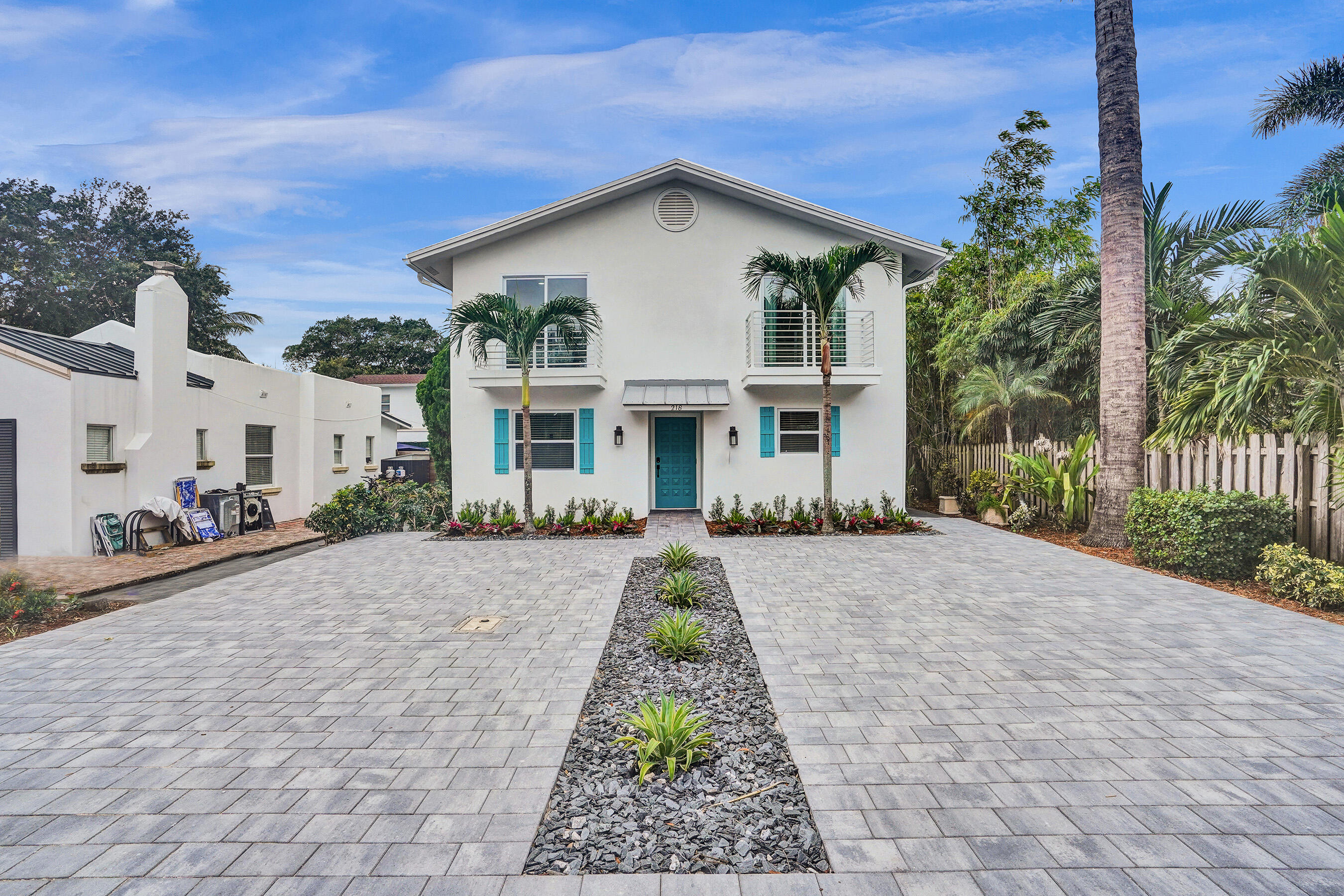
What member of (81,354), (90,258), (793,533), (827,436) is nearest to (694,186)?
(827,436)

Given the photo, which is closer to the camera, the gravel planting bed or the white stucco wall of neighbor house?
the gravel planting bed

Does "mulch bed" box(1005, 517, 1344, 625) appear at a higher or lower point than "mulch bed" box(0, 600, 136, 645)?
higher

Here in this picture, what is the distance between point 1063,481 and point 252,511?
1654cm

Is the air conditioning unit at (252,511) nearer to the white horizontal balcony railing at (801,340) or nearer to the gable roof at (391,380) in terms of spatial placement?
the white horizontal balcony railing at (801,340)

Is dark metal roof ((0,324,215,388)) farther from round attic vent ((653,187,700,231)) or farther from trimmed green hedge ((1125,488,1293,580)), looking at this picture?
trimmed green hedge ((1125,488,1293,580))

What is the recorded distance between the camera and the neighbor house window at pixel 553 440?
43.1ft

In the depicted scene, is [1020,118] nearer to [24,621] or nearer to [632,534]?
[632,534]

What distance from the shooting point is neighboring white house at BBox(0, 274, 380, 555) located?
945 cm

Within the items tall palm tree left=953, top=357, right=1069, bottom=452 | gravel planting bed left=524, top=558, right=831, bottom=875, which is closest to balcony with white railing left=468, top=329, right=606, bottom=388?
tall palm tree left=953, top=357, right=1069, bottom=452

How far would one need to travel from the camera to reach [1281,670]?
4.60m

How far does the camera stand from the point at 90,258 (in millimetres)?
23906

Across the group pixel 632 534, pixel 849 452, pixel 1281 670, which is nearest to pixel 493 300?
pixel 632 534

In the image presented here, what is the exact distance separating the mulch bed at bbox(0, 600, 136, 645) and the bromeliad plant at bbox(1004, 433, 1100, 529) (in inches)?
563

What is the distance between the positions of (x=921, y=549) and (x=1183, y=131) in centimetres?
1229
